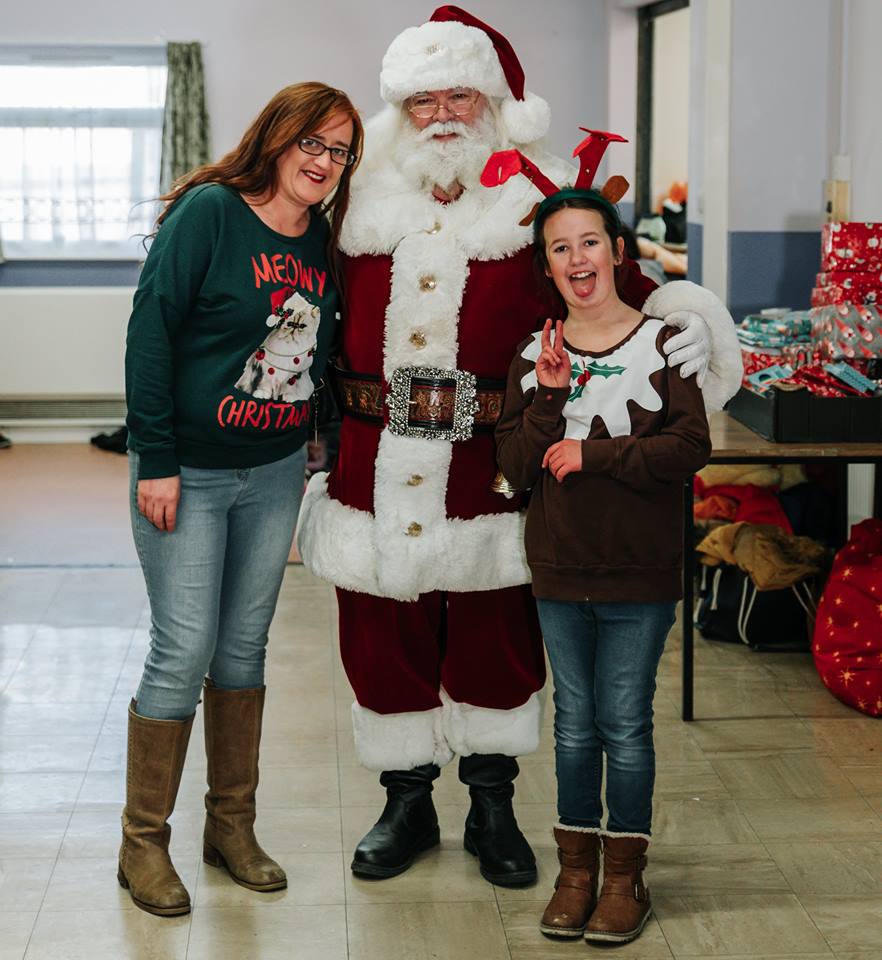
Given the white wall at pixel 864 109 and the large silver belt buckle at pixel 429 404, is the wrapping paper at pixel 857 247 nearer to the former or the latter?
the white wall at pixel 864 109

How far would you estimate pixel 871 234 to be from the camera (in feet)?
12.0

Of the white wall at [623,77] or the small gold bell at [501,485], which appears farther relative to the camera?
the white wall at [623,77]

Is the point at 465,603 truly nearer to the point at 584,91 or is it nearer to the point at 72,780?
the point at 72,780

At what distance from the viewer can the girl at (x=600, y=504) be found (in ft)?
7.20

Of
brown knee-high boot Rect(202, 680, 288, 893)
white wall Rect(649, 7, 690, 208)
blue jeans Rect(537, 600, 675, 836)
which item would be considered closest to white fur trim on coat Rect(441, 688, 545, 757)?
blue jeans Rect(537, 600, 675, 836)

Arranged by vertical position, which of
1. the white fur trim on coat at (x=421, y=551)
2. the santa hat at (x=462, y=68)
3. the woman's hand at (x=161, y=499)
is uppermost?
the santa hat at (x=462, y=68)

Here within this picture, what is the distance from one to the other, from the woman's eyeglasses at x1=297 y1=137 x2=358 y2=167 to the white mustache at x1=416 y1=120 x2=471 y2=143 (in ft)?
0.49

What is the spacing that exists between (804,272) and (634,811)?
9.25ft

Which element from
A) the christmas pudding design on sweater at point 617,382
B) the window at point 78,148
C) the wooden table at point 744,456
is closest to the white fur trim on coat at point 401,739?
the christmas pudding design on sweater at point 617,382

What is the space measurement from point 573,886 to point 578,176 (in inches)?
46.2

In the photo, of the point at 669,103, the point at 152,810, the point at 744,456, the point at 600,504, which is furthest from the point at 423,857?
the point at 669,103

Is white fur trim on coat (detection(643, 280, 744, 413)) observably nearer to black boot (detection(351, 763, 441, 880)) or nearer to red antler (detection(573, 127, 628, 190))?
red antler (detection(573, 127, 628, 190))

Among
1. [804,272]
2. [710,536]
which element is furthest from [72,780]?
[804,272]

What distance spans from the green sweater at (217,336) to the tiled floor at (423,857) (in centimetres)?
78
